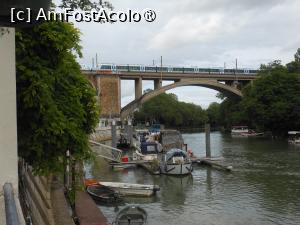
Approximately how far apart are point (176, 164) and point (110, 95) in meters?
38.5

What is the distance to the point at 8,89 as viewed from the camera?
385cm

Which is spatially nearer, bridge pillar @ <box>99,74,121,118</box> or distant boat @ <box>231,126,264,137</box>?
bridge pillar @ <box>99,74,121,118</box>

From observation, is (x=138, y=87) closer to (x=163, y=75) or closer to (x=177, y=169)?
(x=163, y=75)

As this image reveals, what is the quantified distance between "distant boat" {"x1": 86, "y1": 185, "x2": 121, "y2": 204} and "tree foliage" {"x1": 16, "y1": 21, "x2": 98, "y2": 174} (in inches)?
416

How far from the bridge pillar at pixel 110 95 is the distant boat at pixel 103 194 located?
4049 cm

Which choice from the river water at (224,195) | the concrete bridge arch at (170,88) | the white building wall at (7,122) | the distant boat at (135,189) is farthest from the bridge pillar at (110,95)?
the white building wall at (7,122)

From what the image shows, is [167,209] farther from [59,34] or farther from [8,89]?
[8,89]

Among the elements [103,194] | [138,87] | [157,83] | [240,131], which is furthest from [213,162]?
[240,131]

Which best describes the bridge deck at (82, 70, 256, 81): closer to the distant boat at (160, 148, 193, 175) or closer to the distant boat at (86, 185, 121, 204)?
the distant boat at (160, 148, 193, 175)

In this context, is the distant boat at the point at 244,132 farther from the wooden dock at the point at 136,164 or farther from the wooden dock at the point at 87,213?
the wooden dock at the point at 87,213

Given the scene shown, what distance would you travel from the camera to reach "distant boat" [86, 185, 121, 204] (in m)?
19.0

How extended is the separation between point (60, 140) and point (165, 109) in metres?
99.8

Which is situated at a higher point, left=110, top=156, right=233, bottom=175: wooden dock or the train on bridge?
the train on bridge

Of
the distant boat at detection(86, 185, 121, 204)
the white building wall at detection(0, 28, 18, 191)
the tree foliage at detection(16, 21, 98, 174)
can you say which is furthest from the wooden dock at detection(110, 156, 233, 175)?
the white building wall at detection(0, 28, 18, 191)
